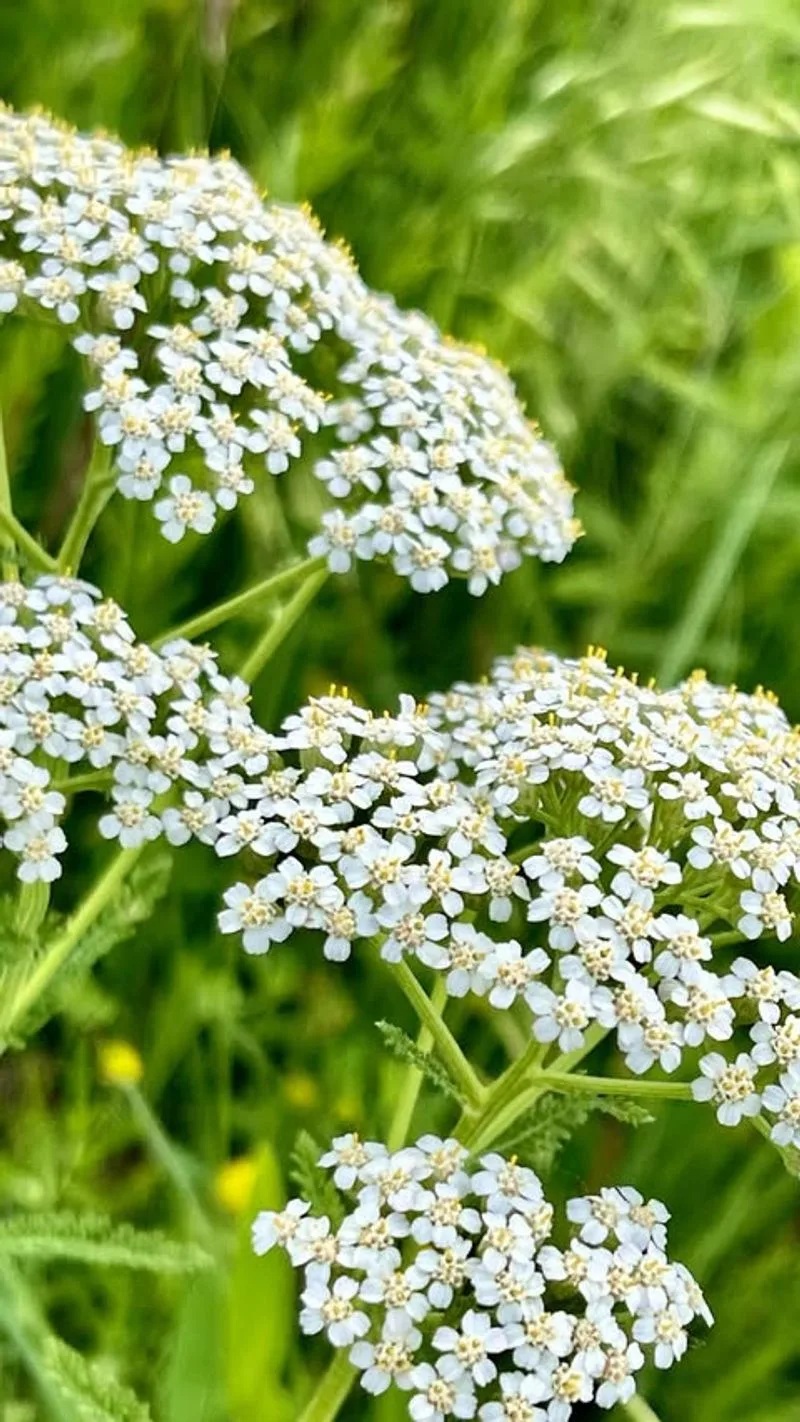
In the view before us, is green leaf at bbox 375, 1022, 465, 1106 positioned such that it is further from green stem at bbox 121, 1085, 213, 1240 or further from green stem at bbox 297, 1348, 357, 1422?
green stem at bbox 121, 1085, 213, 1240

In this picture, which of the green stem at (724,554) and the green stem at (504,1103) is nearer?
the green stem at (504,1103)

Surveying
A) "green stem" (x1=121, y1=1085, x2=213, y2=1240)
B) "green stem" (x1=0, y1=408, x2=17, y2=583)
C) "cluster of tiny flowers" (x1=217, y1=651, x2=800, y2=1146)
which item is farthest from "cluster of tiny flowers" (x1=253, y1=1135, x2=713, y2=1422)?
"green stem" (x1=0, y1=408, x2=17, y2=583)

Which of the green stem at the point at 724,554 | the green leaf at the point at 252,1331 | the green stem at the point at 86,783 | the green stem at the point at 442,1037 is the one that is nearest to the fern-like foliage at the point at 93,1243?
the green leaf at the point at 252,1331

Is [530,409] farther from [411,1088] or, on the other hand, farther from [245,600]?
[411,1088]

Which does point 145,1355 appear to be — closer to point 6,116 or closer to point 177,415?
point 177,415

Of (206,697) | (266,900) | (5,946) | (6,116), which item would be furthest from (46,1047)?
(6,116)

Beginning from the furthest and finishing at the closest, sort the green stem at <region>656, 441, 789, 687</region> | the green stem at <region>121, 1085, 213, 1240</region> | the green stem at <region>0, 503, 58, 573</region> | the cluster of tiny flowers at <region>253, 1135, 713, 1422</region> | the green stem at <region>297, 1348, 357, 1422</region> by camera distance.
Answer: the green stem at <region>656, 441, 789, 687</region> < the green stem at <region>121, 1085, 213, 1240</region> < the green stem at <region>0, 503, 58, 573</region> < the green stem at <region>297, 1348, 357, 1422</region> < the cluster of tiny flowers at <region>253, 1135, 713, 1422</region>

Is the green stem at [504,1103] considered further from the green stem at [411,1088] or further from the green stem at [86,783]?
the green stem at [86,783]
